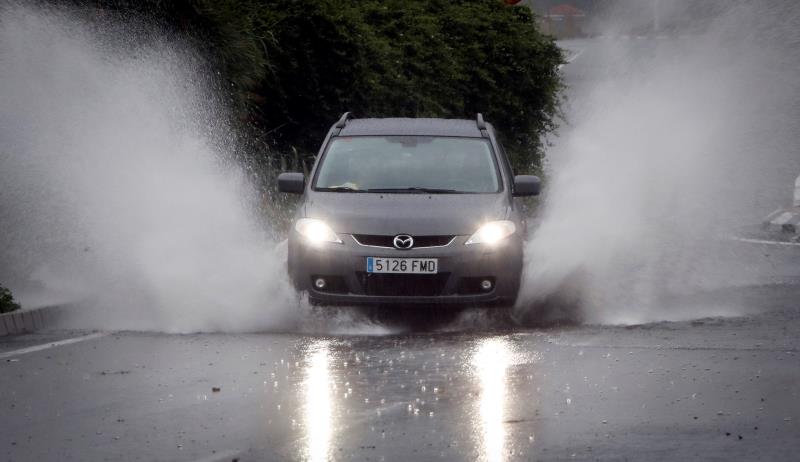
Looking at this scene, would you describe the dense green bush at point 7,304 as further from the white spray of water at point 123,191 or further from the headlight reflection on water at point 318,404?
the headlight reflection on water at point 318,404

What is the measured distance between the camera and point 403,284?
40.2ft

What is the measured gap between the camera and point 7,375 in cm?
1018

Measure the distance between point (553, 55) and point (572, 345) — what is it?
810 inches

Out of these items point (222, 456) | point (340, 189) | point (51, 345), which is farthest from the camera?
point (340, 189)

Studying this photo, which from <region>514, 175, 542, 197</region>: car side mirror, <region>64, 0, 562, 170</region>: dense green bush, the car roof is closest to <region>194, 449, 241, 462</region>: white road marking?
<region>514, 175, 542, 197</region>: car side mirror

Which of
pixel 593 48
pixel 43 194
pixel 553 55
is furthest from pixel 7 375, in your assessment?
pixel 593 48

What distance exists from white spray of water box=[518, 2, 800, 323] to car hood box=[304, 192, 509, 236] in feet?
2.68

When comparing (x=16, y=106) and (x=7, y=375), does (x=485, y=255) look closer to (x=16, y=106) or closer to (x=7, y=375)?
(x=7, y=375)

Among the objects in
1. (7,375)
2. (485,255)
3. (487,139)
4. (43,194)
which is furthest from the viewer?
(43,194)

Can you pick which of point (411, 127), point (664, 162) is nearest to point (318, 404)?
point (411, 127)

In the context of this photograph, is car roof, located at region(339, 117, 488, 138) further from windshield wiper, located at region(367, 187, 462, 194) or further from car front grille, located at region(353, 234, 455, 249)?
car front grille, located at region(353, 234, 455, 249)

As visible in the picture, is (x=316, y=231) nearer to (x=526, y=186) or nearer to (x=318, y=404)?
(x=526, y=186)

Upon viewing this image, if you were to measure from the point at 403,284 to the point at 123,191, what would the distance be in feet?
23.4

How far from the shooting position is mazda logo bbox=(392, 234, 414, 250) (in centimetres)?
1227
